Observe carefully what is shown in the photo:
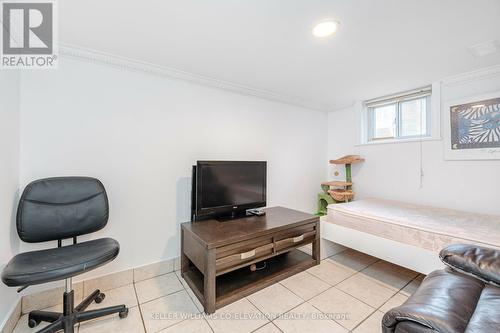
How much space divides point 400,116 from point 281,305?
9.59 ft

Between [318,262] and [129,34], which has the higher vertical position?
[129,34]

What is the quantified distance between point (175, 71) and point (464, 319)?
2.63m

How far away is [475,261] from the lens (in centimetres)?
123

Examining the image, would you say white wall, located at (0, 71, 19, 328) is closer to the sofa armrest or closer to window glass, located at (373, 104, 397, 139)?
the sofa armrest

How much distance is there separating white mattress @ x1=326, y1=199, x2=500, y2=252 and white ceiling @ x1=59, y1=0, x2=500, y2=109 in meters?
1.48

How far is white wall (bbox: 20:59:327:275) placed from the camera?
170 cm

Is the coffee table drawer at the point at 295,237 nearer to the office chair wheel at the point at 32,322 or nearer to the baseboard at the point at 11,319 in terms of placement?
the office chair wheel at the point at 32,322

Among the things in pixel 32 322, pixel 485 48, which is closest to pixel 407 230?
pixel 485 48

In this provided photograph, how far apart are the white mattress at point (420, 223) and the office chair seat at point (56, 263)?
7.09 ft

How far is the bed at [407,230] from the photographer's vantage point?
5.44 ft

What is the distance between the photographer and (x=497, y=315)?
0.88m

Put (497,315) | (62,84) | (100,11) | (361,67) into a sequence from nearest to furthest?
(497,315)
(100,11)
(62,84)
(361,67)

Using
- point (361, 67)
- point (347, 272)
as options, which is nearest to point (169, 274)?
point (347, 272)

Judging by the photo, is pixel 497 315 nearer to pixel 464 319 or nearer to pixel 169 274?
pixel 464 319
